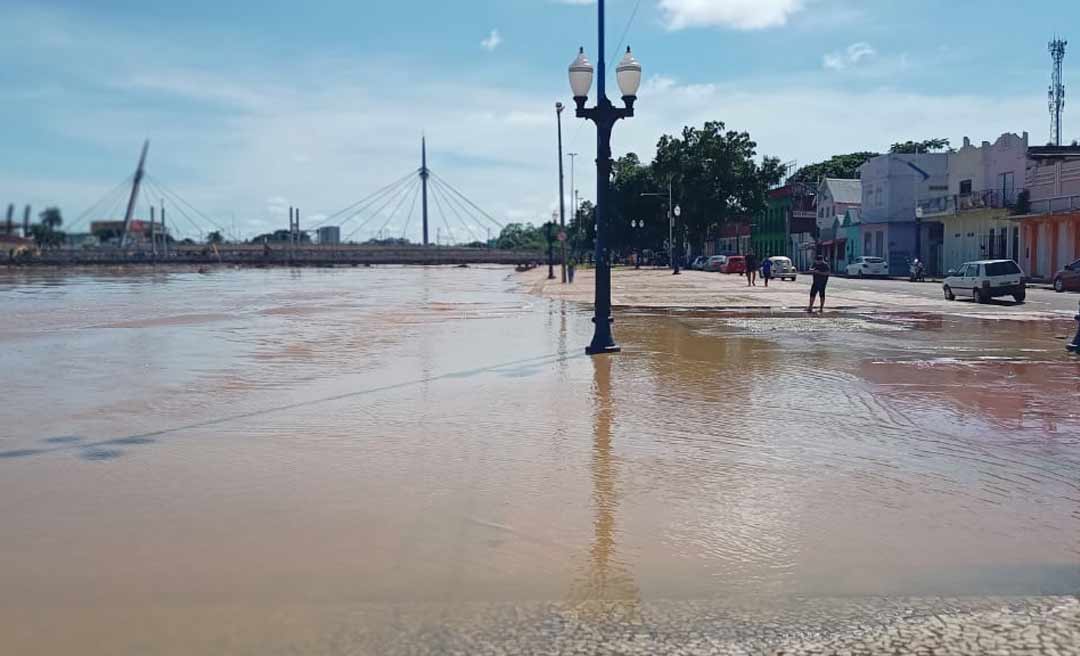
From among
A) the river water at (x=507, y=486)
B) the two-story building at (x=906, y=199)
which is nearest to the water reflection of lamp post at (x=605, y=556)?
the river water at (x=507, y=486)

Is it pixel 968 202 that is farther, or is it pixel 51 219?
pixel 51 219

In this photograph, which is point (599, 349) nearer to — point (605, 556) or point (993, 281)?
point (605, 556)

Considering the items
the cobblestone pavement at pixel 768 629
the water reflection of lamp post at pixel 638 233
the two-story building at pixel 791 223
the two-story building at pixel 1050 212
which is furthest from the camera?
the water reflection of lamp post at pixel 638 233

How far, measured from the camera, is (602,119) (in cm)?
1641

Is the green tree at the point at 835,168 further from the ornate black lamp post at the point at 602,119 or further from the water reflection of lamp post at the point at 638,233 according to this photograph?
the ornate black lamp post at the point at 602,119

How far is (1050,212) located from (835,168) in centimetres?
6514

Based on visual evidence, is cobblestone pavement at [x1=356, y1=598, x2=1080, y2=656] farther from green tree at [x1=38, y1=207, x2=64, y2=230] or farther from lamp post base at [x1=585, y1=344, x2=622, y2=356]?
green tree at [x1=38, y1=207, x2=64, y2=230]

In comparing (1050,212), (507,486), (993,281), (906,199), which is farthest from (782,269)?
(507,486)

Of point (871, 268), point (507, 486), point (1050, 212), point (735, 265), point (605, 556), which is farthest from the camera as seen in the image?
point (735, 265)

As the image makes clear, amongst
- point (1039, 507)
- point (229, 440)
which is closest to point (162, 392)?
point (229, 440)

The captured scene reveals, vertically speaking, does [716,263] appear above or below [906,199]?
below

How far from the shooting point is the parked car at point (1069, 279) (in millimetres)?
40594

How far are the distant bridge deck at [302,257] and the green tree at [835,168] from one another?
3812 centimetres

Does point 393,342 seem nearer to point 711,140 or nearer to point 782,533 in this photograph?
point 782,533
